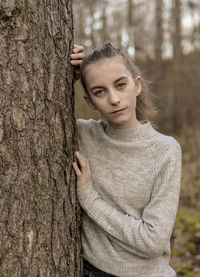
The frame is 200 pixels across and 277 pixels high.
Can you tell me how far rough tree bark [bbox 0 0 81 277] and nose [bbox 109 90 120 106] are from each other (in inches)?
8.7

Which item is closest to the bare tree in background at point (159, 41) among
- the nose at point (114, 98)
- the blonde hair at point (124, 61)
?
the blonde hair at point (124, 61)

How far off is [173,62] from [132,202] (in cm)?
1072

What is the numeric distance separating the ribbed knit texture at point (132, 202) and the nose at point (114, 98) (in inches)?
9.7

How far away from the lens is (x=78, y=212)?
192 centimetres

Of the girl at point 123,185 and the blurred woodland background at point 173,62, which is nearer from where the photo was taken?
the girl at point 123,185

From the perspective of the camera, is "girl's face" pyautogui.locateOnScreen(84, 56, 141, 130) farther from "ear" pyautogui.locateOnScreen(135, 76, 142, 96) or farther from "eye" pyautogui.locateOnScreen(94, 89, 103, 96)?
"ear" pyautogui.locateOnScreen(135, 76, 142, 96)

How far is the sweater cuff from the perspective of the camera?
189 centimetres

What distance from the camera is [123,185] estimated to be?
1.91 m

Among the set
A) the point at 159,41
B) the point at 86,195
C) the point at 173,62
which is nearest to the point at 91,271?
the point at 86,195

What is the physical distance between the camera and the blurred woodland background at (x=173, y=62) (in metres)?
4.60

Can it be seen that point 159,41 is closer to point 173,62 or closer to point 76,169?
point 173,62

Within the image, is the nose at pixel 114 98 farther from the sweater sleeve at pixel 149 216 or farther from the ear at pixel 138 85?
the sweater sleeve at pixel 149 216

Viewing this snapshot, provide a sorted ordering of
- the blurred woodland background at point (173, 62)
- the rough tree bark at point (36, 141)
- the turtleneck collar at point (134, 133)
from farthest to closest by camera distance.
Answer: the blurred woodland background at point (173, 62), the turtleneck collar at point (134, 133), the rough tree bark at point (36, 141)

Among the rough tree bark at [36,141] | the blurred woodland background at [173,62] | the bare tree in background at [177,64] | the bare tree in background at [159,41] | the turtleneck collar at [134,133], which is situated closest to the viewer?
the rough tree bark at [36,141]
